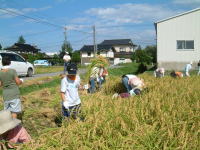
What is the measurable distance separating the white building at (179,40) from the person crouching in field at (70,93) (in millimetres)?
20352

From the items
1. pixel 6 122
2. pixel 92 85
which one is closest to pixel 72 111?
pixel 6 122

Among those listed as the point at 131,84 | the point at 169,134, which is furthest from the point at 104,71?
the point at 169,134

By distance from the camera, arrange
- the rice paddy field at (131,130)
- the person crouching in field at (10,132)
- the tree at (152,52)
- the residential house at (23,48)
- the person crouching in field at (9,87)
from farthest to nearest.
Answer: the residential house at (23,48) < the tree at (152,52) < the person crouching in field at (9,87) < the person crouching in field at (10,132) < the rice paddy field at (131,130)

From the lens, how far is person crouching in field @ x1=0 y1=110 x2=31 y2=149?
361 centimetres

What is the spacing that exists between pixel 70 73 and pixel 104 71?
17.5 feet

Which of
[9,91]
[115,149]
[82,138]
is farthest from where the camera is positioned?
[9,91]

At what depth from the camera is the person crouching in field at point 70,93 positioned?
538 cm

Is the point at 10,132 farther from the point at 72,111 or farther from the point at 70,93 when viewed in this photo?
the point at 70,93

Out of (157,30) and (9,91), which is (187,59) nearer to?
(157,30)

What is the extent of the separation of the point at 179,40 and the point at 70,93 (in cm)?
2083

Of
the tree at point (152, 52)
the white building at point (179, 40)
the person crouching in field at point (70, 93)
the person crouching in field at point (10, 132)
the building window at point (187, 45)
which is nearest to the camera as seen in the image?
the person crouching in field at point (10, 132)

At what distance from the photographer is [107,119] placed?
4238 mm

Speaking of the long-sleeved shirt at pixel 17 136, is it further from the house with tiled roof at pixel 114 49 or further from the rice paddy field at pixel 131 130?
the house with tiled roof at pixel 114 49

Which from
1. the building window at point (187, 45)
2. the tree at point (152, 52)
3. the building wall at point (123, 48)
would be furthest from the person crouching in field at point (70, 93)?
the building wall at point (123, 48)
